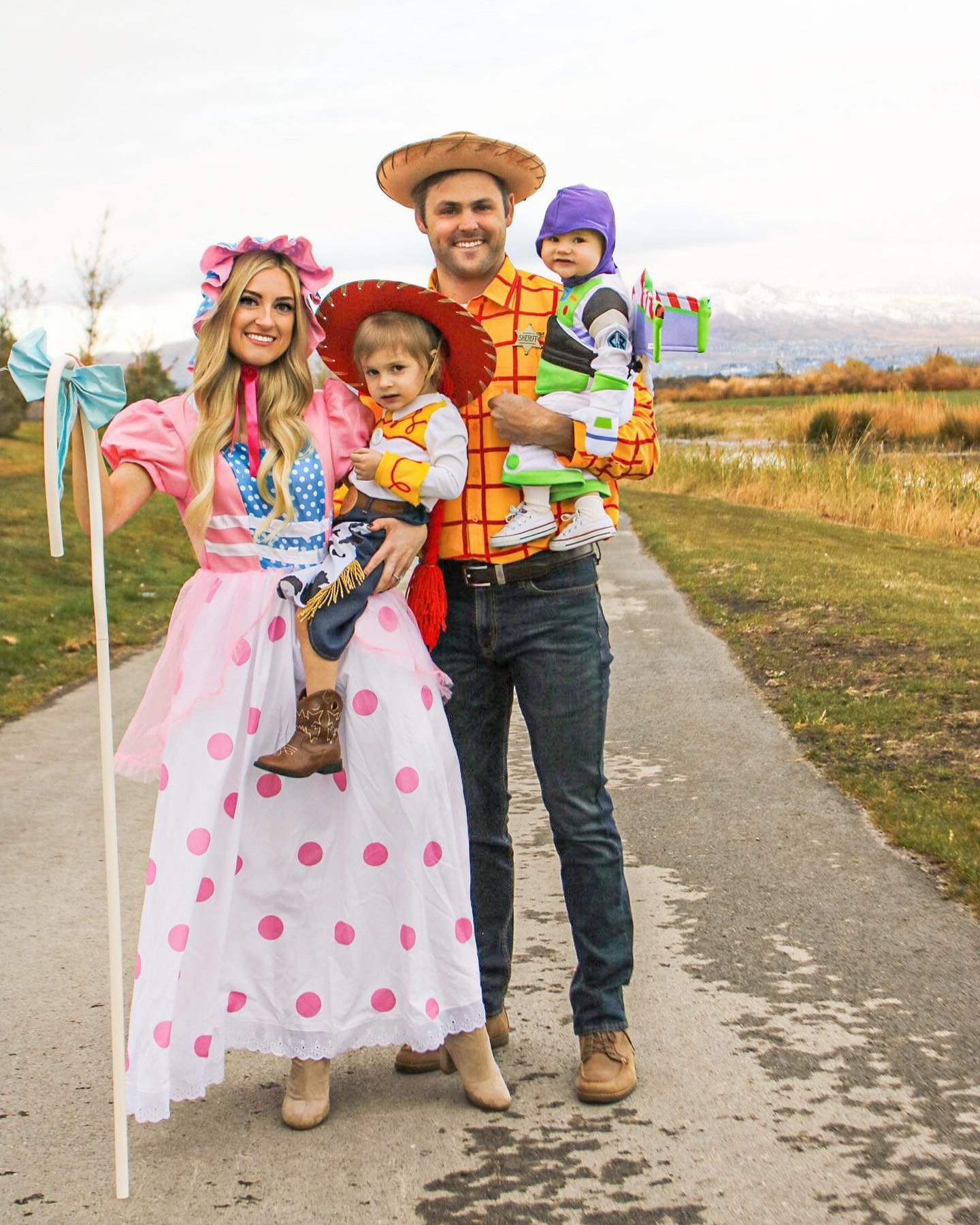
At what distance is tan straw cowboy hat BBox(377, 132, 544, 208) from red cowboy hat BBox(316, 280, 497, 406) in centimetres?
39

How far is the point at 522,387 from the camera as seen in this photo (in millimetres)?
3508

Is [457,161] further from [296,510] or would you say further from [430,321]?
[296,510]

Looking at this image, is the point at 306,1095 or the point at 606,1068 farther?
the point at 606,1068

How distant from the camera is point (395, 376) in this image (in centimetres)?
333

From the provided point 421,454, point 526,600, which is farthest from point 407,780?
point 421,454

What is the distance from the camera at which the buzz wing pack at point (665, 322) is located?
347 centimetres

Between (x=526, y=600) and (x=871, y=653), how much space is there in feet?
20.5

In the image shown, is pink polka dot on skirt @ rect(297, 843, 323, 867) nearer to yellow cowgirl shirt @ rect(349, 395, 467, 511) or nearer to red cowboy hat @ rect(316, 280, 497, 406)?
yellow cowgirl shirt @ rect(349, 395, 467, 511)

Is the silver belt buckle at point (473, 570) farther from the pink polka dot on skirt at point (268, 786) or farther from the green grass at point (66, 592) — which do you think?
the green grass at point (66, 592)

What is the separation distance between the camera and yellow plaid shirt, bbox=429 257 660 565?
3469 millimetres

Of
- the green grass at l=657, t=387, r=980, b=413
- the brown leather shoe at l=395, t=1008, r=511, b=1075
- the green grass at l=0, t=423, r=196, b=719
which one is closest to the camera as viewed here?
the brown leather shoe at l=395, t=1008, r=511, b=1075

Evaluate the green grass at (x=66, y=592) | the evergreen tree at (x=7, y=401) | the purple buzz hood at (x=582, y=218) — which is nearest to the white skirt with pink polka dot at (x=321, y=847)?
the purple buzz hood at (x=582, y=218)

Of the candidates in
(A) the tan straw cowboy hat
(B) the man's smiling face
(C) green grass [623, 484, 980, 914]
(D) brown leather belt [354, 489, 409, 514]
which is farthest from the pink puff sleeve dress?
(C) green grass [623, 484, 980, 914]

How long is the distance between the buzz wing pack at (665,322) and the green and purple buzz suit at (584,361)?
5cm
